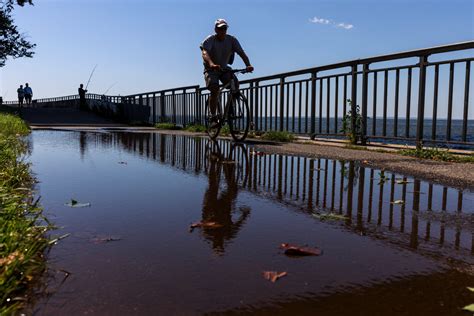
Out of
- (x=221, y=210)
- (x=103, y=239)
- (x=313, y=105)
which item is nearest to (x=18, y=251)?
(x=103, y=239)

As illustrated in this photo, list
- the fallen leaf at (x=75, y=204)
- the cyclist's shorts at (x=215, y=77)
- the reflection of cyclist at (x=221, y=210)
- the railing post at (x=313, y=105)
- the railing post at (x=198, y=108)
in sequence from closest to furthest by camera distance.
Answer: the reflection of cyclist at (x=221, y=210)
the fallen leaf at (x=75, y=204)
the cyclist's shorts at (x=215, y=77)
the railing post at (x=313, y=105)
the railing post at (x=198, y=108)

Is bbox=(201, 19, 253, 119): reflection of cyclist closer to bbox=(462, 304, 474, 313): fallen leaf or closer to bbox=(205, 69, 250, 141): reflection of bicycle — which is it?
bbox=(205, 69, 250, 141): reflection of bicycle

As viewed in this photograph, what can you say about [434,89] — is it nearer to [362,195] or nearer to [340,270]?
[362,195]

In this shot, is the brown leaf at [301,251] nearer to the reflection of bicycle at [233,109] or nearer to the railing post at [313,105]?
the reflection of bicycle at [233,109]

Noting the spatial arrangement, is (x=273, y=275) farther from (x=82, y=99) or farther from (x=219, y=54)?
(x=82, y=99)

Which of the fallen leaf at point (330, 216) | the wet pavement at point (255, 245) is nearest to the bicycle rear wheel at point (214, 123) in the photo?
the wet pavement at point (255, 245)

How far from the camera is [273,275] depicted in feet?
5.33

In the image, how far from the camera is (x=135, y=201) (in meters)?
2.84

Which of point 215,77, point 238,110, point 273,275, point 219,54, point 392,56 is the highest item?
point 219,54

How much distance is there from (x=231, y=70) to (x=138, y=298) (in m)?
6.14

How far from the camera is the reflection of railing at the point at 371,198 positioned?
7.18 feet

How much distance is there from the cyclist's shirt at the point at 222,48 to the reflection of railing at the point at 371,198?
9.48ft

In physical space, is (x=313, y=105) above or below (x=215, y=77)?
below

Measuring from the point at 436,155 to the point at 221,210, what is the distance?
138 inches
